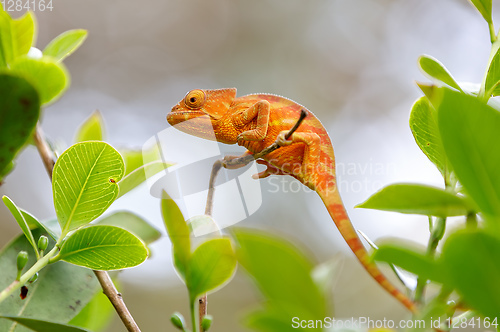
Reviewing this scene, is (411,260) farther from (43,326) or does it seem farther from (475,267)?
(43,326)

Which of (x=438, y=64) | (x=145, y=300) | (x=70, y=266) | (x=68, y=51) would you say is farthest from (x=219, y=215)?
(x=145, y=300)

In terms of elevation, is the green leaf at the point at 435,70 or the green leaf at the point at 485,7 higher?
the green leaf at the point at 485,7

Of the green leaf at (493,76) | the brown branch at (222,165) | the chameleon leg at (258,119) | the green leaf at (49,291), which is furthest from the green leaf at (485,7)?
the green leaf at (49,291)

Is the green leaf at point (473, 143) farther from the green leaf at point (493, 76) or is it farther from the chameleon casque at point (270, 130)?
the chameleon casque at point (270, 130)

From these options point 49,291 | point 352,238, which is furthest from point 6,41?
point 352,238

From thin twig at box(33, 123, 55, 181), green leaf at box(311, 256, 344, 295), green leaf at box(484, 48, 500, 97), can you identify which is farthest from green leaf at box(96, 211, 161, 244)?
green leaf at box(484, 48, 500, 97)

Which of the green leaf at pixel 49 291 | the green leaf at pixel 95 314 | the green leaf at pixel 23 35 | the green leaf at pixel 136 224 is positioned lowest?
the green leaf at pixel 95 314

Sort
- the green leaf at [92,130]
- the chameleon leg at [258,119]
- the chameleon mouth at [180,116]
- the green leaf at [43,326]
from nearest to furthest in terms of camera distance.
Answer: the green leaf at [43,326], the green leaf at [92,130], the chameleon leg at [258,119], the chameleon mouth at [180,116]
